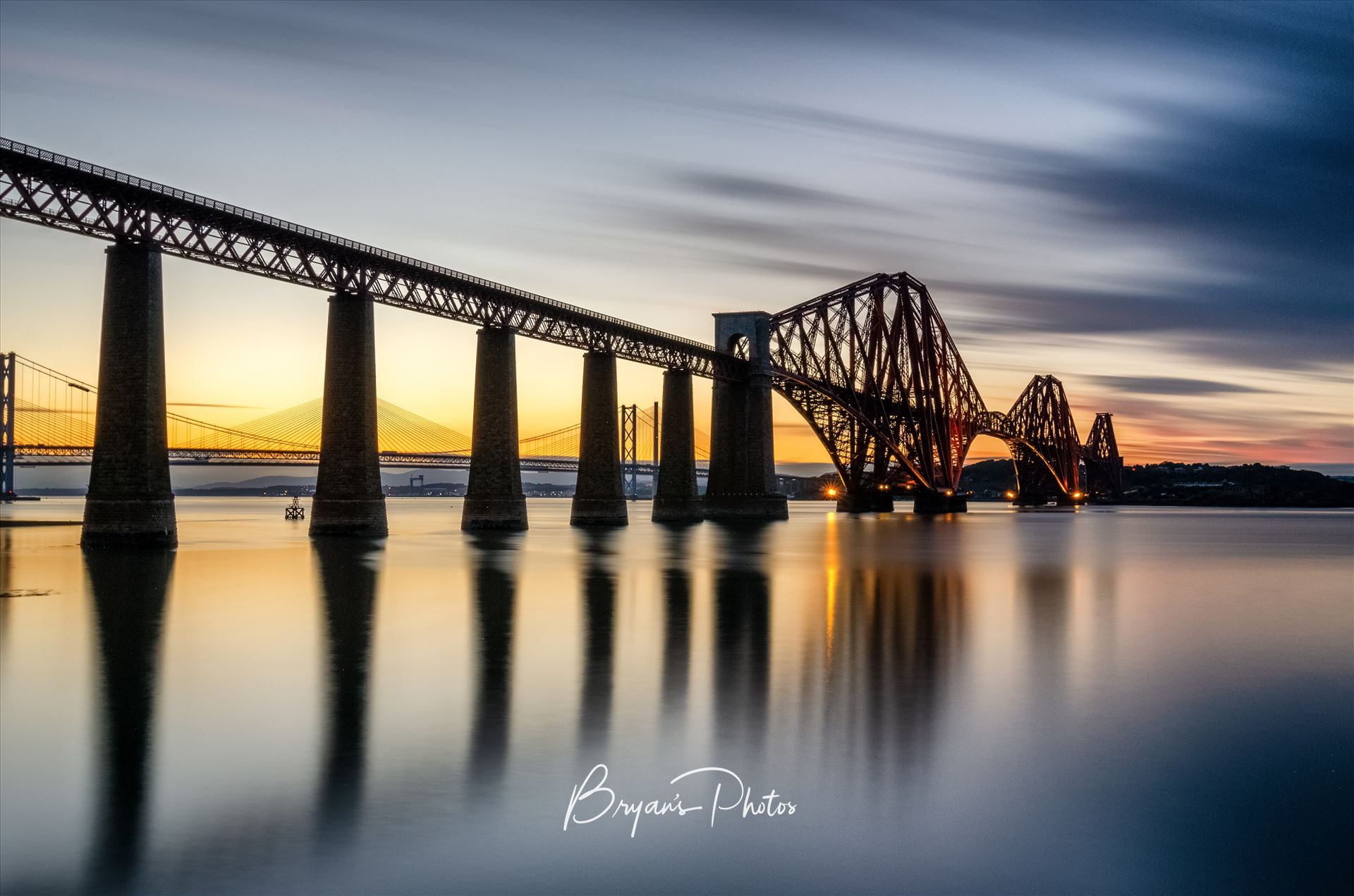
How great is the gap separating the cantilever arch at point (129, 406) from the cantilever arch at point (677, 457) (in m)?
49.3

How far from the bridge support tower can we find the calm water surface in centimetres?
6632

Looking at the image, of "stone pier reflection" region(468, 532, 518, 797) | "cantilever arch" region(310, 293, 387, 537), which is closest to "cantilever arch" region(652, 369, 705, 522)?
"cantilever arch" region(310, 293, 387, 537)

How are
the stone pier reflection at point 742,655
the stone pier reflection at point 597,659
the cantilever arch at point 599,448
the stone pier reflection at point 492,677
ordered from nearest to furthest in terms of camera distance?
the stone pier reflection at point 492,677 < the stone pier reflection at point 597,659 < the stone pier reflection at point 742,655 < the cantilever arch at point 599,448

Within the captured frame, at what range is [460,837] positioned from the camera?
10094mm

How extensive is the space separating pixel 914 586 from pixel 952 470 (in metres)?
113

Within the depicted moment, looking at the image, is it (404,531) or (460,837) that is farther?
(404,531)

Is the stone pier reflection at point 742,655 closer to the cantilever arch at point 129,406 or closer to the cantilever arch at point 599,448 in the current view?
the cantilever arch at point 129,406

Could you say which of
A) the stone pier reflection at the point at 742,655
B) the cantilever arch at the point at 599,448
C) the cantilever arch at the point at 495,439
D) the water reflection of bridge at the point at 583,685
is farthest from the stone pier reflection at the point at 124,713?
the cantilever arch at the point at 599,448

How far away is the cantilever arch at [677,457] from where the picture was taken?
9125 centimetres

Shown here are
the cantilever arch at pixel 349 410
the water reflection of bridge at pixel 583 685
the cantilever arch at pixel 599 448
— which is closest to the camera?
the water reflection of bridge at pixel 583 685

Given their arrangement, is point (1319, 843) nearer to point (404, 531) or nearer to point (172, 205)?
point (172, 205)

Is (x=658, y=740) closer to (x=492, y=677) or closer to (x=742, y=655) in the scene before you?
(x=492, y=677)

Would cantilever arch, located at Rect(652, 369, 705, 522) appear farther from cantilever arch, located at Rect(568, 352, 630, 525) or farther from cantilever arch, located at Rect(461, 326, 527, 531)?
cantilever arch, located at Rect(461, 326, 527, 531)

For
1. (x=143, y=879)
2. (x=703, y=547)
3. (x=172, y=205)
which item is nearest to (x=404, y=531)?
(x=703, y=547)
